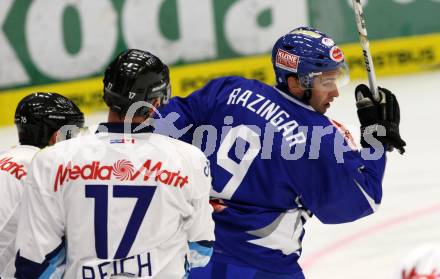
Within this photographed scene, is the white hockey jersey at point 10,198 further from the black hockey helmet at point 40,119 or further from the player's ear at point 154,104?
the player's ear at point 154,104

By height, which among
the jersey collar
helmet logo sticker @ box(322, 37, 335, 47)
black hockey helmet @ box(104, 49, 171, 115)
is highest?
black hockey helmet @ box(104, 49, 171, 115)

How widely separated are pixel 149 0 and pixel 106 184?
7.82m

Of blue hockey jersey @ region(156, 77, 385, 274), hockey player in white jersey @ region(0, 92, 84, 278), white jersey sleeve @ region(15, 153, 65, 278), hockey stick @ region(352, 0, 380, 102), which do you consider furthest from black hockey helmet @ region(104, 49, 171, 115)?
hockey stick @ region(352, 0, 380, 102)

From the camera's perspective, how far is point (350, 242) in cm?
575

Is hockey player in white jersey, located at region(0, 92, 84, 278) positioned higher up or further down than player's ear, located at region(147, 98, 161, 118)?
further down

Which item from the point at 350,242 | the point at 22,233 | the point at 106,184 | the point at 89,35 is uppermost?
the point at 106,184

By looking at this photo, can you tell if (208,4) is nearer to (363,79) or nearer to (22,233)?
(363,79)

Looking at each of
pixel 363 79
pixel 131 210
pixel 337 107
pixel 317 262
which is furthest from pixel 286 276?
pixel 363 79

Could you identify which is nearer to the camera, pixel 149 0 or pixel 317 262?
pixel 317 262

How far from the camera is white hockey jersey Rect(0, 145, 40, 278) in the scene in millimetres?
3018

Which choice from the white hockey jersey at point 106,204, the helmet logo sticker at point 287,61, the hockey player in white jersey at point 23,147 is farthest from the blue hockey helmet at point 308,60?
the white hockey jersey at point 106,204

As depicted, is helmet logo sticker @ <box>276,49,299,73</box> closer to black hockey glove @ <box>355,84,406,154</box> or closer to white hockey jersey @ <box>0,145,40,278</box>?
black hockey glove @ <box>355,84,406,154</box>

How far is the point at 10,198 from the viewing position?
3041 mm

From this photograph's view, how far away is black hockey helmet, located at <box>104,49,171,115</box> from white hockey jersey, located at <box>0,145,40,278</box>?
52 cm
